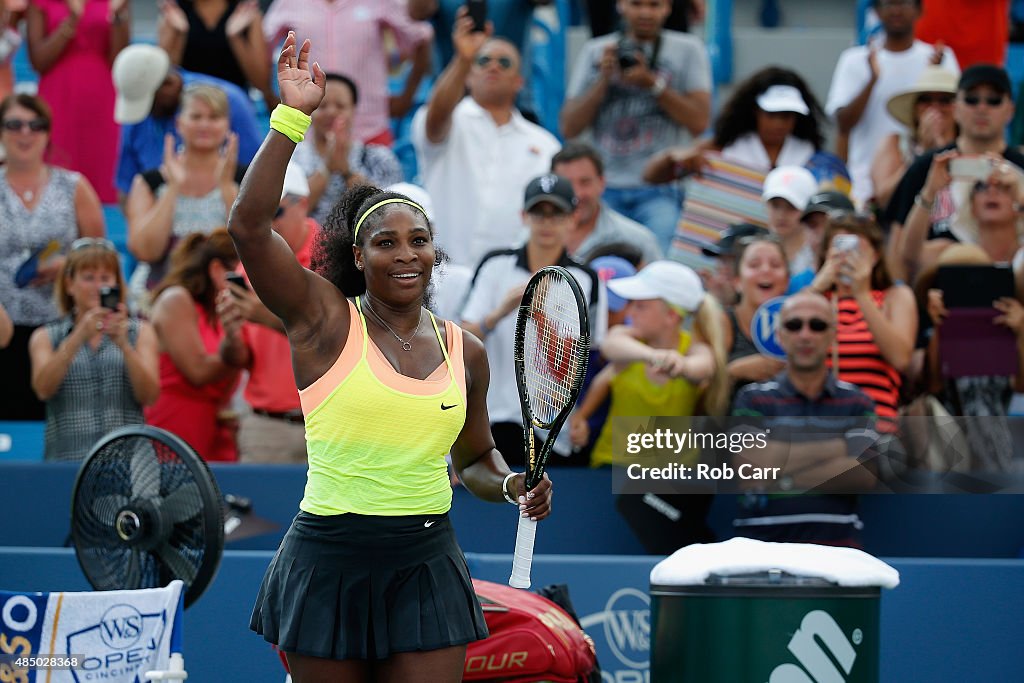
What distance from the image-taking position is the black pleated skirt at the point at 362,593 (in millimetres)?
3348

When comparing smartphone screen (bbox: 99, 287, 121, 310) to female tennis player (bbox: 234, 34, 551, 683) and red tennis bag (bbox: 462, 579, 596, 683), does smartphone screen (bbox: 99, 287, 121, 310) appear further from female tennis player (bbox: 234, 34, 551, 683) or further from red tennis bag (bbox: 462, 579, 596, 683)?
female tennis player (bbox: 234, 34, 551, 683)

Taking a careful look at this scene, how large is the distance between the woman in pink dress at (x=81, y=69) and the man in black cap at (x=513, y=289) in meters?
3.46

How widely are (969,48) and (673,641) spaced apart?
5697mm

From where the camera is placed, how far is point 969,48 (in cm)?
890

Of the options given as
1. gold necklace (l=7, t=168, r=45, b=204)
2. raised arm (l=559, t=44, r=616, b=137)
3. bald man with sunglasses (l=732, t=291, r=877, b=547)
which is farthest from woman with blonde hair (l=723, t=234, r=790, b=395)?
gold necklace (l=7, t=168, r=45, b=204)

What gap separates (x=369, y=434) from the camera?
11.0 ft

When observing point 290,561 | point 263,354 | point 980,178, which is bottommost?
point 290,561

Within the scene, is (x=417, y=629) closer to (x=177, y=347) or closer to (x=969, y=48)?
(x=177, y=347)

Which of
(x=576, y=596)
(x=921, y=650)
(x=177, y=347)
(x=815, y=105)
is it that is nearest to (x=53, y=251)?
(x=177, y=347)

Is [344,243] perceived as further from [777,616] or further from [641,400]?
[641,400]

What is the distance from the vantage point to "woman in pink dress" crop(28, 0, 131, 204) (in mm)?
8797

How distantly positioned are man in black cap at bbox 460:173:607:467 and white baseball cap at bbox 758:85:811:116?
1.81 m

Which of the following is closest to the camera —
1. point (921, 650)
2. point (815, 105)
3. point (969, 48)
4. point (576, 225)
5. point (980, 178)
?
point (921, 650)

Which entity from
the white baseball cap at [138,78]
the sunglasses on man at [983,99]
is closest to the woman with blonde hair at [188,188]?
the white baseball cap at [138,78]
